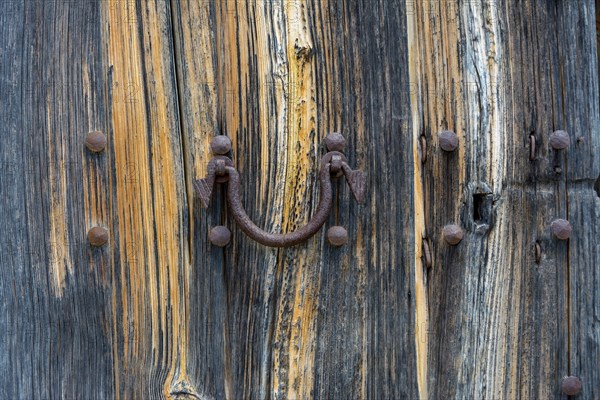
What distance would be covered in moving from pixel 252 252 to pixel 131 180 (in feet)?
0.73

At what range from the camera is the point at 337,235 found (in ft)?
3.46

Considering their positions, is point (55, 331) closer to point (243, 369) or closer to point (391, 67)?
A: point (243, 369)

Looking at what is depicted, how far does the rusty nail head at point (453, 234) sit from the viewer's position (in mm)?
1079

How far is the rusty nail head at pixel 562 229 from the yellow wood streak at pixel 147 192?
0.61 m

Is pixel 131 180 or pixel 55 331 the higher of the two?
pixel 131 180

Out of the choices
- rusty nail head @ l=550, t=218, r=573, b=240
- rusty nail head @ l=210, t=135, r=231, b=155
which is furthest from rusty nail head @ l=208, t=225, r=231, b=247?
rusty nail head @ l=550, t=218, r=573, b=240

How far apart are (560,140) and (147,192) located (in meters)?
0.68

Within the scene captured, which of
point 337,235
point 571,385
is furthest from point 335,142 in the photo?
point 571,385

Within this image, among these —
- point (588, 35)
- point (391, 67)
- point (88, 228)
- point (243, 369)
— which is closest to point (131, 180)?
point (88, 228)

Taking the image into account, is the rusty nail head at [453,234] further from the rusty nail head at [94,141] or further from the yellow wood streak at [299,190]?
the rusty nail head at [94,141]

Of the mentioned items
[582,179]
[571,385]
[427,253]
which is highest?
[582,179]

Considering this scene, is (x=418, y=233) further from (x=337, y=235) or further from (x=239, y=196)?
(x=239, y=196)

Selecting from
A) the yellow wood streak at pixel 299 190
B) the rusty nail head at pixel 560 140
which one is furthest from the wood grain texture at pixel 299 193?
the rusty nail head at pixel 560 140

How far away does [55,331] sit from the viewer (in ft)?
3.32
